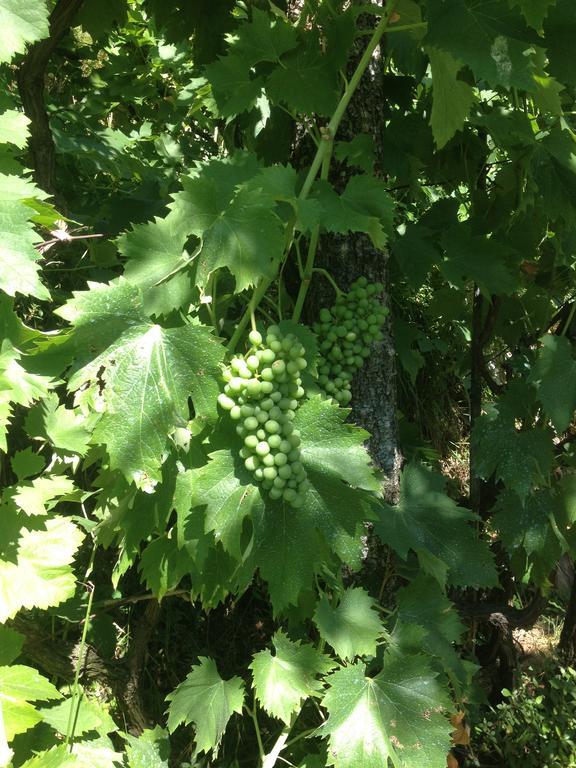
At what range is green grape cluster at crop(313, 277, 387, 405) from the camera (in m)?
1.42

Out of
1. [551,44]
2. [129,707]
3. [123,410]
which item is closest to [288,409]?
[123,410]

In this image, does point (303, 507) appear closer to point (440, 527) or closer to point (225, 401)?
point (225, 401)

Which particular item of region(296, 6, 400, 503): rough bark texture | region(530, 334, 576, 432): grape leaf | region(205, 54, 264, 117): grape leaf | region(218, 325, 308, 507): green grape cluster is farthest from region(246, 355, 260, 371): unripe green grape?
region(530, 334, 576, 432): grape leaf

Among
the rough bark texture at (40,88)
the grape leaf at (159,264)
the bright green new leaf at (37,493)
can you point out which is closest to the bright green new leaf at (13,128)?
the grape leaf at (159,264)

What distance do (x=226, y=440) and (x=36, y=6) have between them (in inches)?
30.2

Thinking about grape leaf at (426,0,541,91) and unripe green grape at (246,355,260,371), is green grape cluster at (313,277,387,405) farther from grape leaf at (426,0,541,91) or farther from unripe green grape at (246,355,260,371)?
grape leaf at (426,0,541,91)

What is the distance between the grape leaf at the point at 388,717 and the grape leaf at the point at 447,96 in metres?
1.08

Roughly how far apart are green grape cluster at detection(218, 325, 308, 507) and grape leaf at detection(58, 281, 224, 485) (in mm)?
44

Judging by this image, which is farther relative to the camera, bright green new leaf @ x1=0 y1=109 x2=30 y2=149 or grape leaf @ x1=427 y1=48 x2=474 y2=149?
grape leaf @ x1=427 y1=48 x2=474 y2=149

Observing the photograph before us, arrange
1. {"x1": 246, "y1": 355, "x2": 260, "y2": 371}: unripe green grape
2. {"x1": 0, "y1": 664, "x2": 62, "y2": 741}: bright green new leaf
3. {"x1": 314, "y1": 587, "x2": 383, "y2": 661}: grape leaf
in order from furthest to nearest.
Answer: {"x1": 314, "y1": 587, "x2": 383, "y2": 661}: grape leaf, {"x1": 0, "y1": 664, "x2": 62, "y2": 741}: bright green new leaf, {"x1": 246, "y1": 355, "x2": 260, "y2": 371}: unripe green grape

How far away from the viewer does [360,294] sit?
1458 millimetres

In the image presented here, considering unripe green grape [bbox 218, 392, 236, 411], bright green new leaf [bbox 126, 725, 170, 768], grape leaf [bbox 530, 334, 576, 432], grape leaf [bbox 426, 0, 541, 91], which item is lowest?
bright green new leaf [bbox 126, 725, 170, 768]

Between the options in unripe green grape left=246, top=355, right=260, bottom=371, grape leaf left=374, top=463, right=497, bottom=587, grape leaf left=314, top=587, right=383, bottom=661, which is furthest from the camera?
grape leaf left=374, top=463, right=497, bottom=587

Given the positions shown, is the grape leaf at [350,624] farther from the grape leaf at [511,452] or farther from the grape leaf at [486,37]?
the grape leaf at [486,37]
